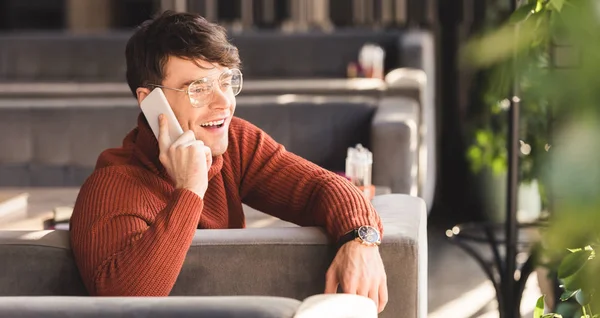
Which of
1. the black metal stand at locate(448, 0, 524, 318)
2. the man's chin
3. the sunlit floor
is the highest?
the man's chin

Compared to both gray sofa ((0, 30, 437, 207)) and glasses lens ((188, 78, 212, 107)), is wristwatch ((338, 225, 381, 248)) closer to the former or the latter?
glasses lens ((188, 78, 212, 107))

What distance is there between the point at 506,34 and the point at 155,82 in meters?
1.18

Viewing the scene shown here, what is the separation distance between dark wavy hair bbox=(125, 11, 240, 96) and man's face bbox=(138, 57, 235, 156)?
0.01 m

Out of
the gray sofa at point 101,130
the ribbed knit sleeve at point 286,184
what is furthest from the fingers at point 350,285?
the gray sofa at point 101,130

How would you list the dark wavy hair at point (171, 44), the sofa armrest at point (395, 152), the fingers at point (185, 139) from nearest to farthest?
1. the fingers at point (185, 139)
2. the dark wavy hair at point (171, 44)
3. the sofa armrest at point (395, 152)

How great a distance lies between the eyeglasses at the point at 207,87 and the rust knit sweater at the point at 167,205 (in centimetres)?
10

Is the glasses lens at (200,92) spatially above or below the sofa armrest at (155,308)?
above

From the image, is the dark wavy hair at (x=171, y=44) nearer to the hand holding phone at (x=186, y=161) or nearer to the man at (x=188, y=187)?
the man at (x=188, y=187)

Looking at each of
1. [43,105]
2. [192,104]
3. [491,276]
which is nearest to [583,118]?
[192,104]

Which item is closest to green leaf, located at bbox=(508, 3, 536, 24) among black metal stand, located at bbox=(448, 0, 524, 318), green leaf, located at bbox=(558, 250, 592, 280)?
green leaf, located at bbox=(558, 250, 592, 280)

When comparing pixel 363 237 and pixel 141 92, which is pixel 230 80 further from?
pixel 363 237

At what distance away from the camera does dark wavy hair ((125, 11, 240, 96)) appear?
157 centimetres

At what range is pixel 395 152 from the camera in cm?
325

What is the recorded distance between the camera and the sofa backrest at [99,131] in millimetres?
3609
